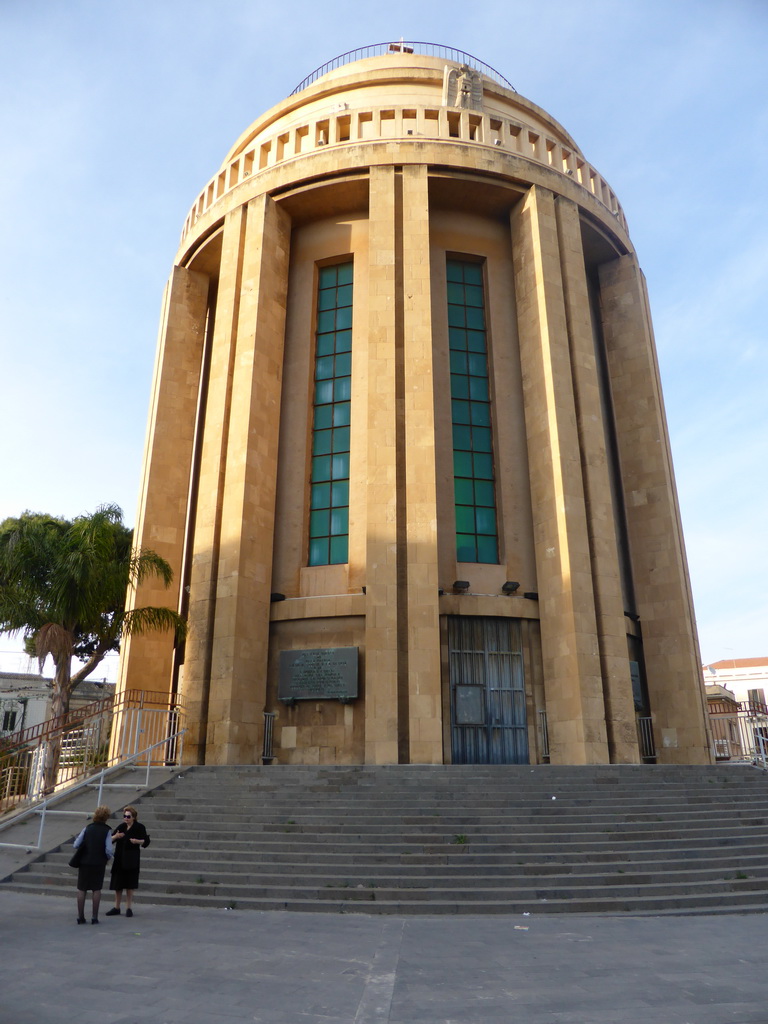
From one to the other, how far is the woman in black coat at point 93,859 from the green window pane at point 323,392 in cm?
1573

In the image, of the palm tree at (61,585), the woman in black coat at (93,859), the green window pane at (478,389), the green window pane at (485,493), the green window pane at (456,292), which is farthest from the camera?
the green window pane at (456,292)

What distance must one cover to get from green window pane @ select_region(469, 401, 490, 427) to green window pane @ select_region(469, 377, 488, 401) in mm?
160

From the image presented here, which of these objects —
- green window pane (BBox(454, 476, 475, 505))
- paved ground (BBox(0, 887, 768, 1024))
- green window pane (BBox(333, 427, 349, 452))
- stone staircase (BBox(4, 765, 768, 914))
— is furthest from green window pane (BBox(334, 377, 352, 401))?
paved ground (BBox(0, 887, 768, 1024))

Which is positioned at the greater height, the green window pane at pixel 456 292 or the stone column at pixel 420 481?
the green window pane at pixel 456 292

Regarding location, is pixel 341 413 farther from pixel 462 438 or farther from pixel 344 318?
pixel 462 438

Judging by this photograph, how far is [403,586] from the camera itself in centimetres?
1942

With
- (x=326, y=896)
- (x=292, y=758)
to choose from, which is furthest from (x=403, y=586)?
(x=326, y=896)

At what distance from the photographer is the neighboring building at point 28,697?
48.5 metres

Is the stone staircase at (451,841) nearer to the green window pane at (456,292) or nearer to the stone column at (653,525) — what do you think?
the stone column at (653,525)

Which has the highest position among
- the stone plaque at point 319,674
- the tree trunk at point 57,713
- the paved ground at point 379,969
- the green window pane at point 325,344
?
the green window pane at point 325,344

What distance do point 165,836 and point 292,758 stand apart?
7288 mm

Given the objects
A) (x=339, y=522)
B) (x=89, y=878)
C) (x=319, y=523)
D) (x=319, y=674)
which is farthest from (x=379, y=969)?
(x=319, y=523)

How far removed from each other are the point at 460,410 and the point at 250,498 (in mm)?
6828

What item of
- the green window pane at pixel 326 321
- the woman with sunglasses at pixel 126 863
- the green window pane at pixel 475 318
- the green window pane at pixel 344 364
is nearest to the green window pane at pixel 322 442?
the green window pane at pixel 344 364
